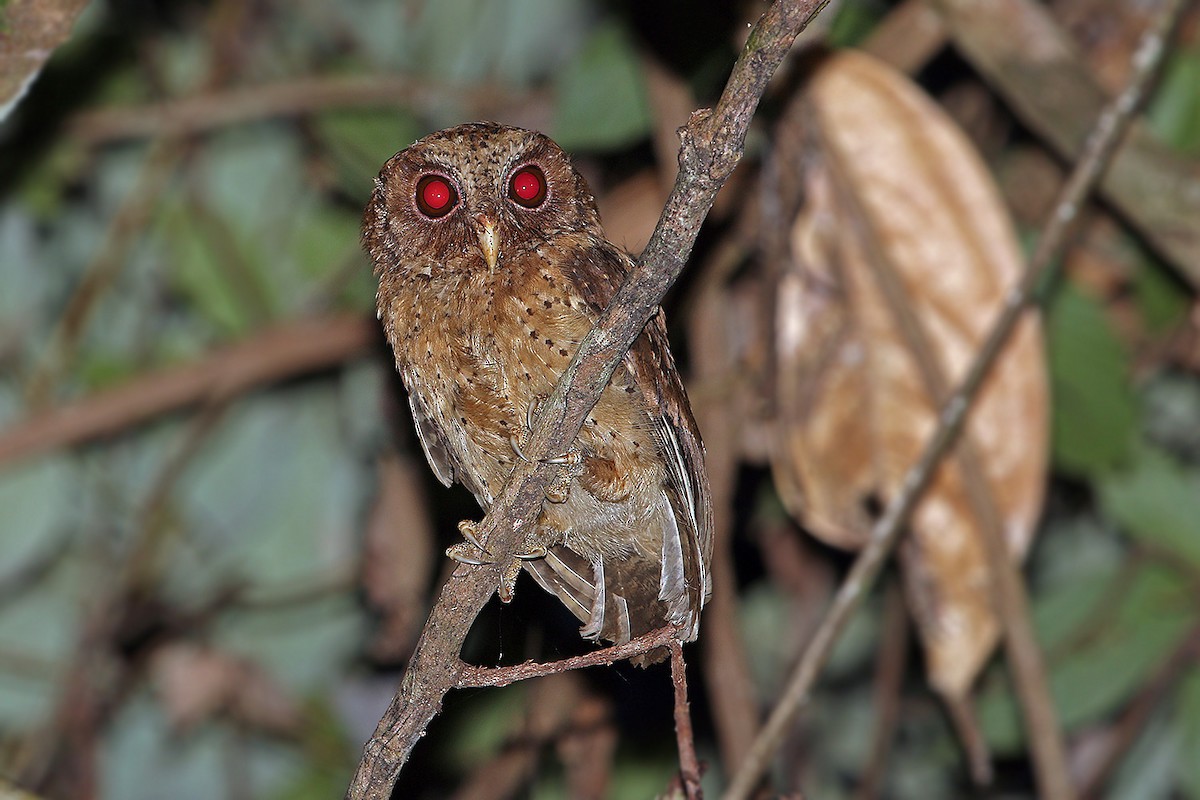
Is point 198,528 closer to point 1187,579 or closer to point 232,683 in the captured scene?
point 232,683

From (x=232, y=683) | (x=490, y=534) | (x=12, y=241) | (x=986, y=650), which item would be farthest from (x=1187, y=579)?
(x=12, y=241)

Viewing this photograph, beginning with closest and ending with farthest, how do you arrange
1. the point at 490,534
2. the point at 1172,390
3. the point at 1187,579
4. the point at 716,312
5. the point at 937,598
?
the point at 490,534 → the point at 937,598 → the point at 716,312 → the point at 1187,579 → the point at 1172,390

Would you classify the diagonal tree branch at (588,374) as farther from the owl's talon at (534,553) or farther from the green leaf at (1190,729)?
the green leaf at (1190,729)

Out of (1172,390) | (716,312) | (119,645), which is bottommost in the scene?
(119,645)

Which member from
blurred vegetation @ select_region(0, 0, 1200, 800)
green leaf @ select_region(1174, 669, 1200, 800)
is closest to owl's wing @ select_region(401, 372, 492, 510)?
blurred vegetation @ select_region(0, 0, 1200, 800)

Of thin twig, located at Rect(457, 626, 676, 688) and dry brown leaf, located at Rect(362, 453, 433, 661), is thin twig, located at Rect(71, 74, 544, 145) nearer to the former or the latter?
dry brown leaf, located at Rect(362, 453, 433, 661)

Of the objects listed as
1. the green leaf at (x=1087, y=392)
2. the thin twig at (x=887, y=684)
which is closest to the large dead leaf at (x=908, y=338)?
the green leaf at (x=1087, y=392)

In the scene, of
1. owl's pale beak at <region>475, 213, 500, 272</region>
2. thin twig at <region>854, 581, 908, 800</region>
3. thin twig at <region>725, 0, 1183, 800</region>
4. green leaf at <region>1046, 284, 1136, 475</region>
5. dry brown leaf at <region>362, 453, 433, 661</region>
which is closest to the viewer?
owl's pale beak at <region>475, 213, 500, 272</region>
